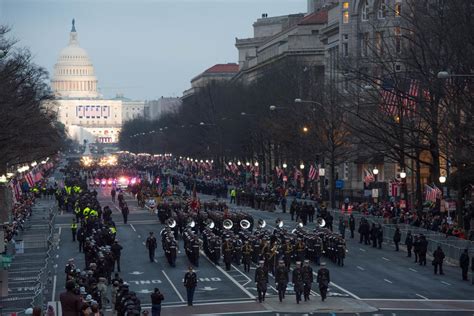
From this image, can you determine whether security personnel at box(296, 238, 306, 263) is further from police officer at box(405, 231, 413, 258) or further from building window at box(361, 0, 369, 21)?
building window at box(361, 0, 369, 21)

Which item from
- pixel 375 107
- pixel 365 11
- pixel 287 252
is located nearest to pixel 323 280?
pixel 287 252

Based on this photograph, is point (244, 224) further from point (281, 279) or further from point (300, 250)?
point (281, 279)

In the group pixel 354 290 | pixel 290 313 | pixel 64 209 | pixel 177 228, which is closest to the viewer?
pixel 290 313

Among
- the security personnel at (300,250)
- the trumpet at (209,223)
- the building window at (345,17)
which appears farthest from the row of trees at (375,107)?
the trumpet at (209,223)

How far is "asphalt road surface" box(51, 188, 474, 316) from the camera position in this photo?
122 ft

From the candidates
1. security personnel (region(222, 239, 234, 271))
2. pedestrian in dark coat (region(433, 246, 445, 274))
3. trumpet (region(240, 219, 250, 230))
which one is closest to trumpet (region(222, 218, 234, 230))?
trumpet (region(240, 219, 250, 230))

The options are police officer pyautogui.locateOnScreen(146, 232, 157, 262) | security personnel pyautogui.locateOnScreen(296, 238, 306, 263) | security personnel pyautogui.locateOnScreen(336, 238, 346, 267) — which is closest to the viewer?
security personnel pyautogui.locateOnScreen(296, 238, 306, 263)

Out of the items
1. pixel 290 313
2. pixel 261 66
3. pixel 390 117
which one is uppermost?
pixel 261 66

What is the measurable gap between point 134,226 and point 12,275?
24292 mm

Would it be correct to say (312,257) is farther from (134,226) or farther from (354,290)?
(134,226)

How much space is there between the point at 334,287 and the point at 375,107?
27872mm

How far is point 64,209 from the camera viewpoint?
279 ft

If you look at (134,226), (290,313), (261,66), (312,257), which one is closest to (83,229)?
(312,257)

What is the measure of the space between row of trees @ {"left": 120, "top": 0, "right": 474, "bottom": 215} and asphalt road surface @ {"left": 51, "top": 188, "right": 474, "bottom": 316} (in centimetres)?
590
